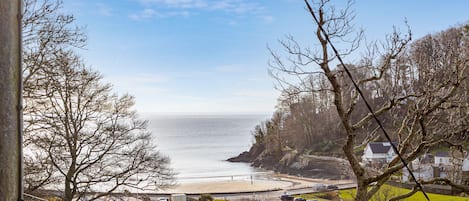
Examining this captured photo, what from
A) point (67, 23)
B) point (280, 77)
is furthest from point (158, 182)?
point (280, 77)

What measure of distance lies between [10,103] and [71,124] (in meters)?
9.21

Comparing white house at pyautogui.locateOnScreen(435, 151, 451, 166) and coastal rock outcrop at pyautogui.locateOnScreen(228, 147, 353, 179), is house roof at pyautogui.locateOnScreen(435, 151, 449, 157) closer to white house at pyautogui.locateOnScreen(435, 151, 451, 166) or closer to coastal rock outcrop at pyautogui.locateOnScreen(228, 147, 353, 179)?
white house at pyautogui.locateOnScreen(435, 151, 451, 166)

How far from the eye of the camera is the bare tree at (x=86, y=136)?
8086mm

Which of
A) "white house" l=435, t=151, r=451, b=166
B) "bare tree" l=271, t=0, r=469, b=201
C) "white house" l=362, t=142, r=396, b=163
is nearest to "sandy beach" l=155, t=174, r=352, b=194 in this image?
"white house" l=362, t=142, r=396, b=163

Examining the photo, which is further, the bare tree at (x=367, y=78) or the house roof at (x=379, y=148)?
the house roof at (x=379, y=148)

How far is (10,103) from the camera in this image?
2.36ft

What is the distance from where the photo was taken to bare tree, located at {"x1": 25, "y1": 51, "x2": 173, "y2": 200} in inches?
318

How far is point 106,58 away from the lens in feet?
35.4

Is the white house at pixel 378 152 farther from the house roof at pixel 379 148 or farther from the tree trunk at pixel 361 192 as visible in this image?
the tree trunk at pixel 361 192

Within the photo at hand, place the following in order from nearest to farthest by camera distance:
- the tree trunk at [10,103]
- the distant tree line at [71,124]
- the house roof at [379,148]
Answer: the tree trunk at [10,103] → the distant tree line at [71,124] → the house roof at [379,148]

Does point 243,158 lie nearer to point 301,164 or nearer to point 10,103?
point 301,164

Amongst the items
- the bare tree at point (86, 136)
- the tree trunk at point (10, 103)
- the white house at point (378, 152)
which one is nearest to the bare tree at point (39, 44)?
the bare tree at point (86, 136)

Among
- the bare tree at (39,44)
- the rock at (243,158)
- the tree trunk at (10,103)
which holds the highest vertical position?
the bare tree at (39,44)

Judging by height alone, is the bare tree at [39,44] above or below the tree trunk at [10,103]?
above
